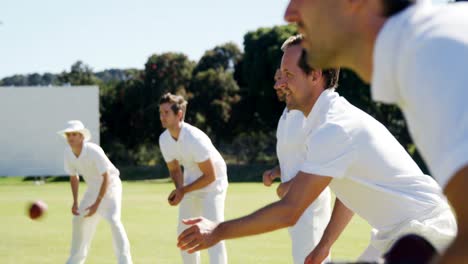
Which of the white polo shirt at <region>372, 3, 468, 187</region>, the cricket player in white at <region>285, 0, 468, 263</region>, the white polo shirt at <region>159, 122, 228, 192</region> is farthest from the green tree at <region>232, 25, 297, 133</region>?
the white polo shirt at <region>372, 3, 468, 187</region>

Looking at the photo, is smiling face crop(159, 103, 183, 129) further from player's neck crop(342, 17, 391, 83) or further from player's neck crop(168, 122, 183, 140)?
player's neck crop(342, 17, 391, 83)

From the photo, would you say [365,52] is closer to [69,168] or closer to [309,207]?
[309,207]

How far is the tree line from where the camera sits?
57.0m

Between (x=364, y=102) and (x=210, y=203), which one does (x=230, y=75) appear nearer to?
(x=364, y=102)

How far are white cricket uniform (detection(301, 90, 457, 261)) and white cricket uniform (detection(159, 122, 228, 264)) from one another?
637 cm

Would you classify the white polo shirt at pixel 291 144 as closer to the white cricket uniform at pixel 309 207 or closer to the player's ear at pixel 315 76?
the white cricket uniform at pixel 309 207

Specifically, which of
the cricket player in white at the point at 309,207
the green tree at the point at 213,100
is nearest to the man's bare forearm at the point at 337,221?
the cricket player in white at the point at 309,207

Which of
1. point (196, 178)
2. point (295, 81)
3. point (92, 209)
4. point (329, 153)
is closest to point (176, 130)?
point (196, 178)

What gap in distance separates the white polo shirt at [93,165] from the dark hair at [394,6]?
1041cm

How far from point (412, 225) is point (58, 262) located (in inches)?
386

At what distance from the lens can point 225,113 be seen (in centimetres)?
6066

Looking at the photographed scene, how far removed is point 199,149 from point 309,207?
11.3 feet

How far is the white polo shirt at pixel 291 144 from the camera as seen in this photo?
7.95 meters

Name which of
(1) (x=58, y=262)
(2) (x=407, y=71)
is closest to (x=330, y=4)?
(2) (x=407, y=71)
